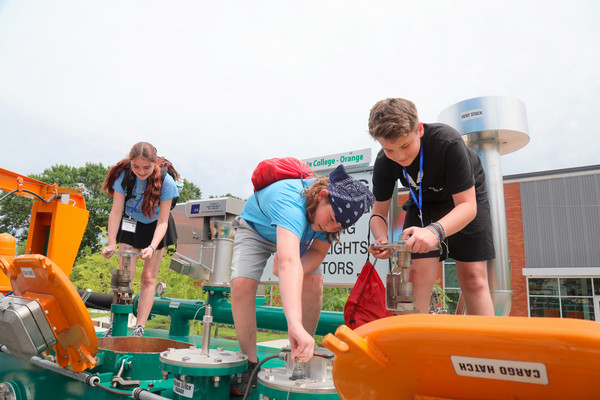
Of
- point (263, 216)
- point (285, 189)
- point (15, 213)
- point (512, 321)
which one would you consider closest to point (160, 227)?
point (263, 216)

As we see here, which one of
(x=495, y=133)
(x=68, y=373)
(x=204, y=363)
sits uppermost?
(x=495, y=133)

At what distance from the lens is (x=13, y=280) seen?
2031 mm

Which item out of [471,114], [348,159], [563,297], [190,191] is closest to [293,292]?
[471,114]

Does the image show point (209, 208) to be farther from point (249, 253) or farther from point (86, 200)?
point (86, 200)

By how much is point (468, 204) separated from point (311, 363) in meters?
0.96

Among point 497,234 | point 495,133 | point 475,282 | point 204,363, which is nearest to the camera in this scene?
point 204,363

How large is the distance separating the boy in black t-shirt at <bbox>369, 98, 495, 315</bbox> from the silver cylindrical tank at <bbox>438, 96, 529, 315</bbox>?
975 mm

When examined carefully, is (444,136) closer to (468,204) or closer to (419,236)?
(468,204)

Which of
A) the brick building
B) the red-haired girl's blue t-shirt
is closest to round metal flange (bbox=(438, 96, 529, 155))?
the red-haired girl's blue t-shirt

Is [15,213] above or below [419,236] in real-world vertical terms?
above

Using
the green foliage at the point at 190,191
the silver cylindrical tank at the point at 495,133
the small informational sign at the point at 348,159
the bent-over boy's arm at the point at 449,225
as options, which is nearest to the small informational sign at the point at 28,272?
the bent-over boy's arm at the point at 449,225

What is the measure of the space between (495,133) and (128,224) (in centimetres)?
281

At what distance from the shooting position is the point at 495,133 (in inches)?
120

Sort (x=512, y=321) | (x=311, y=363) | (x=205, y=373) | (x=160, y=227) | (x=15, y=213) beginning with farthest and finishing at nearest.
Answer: (x=15, y=213), (x=160, y=227), (x=205, y=373), (x=311, y=363), (x=512, y=321)
